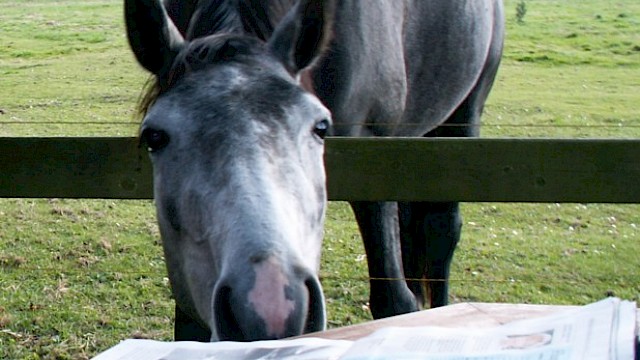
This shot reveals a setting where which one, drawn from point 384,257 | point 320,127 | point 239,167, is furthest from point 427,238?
point 239,167

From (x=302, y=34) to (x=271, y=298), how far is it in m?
0.96

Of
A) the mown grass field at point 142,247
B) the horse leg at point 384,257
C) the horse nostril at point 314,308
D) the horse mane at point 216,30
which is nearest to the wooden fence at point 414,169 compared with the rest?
the mown grass field at point 142,247

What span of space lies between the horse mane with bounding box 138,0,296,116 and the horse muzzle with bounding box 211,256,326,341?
68 centimetres

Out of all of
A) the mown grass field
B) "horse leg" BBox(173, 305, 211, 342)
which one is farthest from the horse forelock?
"horse leg" BBox(173, 305, 211, 342)

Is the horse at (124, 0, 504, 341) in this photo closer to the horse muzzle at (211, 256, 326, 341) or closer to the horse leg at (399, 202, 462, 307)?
the horse muzzle at (211, 256, 326, 341)

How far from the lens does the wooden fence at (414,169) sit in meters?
2.52

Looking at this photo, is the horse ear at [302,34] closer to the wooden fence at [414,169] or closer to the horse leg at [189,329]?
the wooden fence at [414,169]

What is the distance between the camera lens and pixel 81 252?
4.85m

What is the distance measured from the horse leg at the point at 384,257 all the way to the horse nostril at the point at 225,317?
1613mm

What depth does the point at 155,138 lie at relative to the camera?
191cm

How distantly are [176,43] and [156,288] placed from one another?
239 cm

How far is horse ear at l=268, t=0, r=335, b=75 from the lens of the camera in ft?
7.00

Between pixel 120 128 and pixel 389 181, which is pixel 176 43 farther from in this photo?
pixel 120 128

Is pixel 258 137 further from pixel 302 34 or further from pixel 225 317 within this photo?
pixel 302 34
